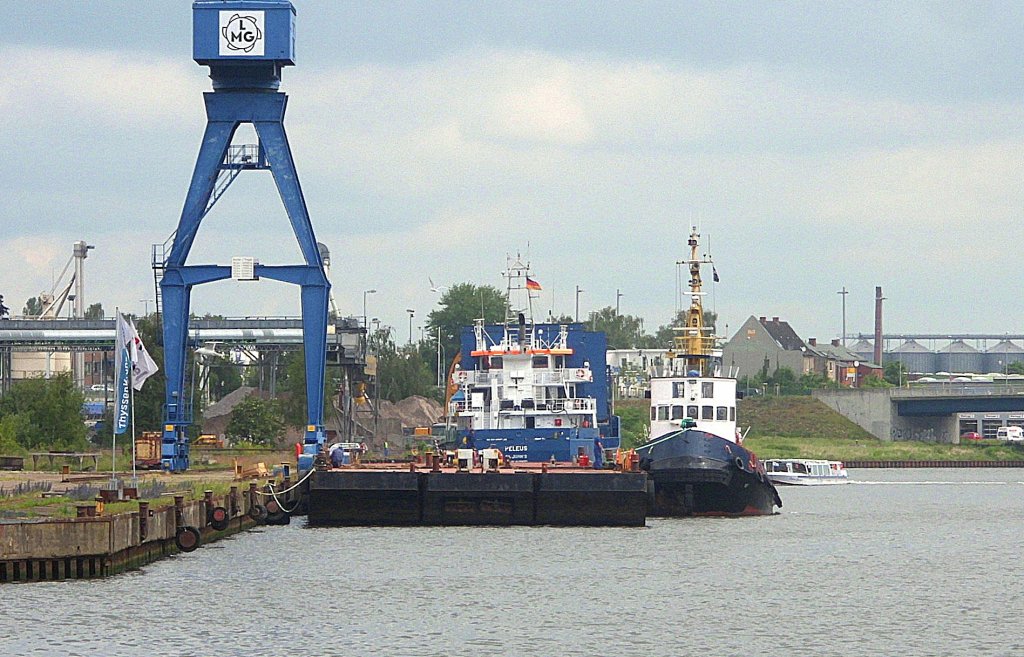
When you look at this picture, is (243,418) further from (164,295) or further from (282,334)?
(164,295)

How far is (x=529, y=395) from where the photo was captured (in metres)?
72.9

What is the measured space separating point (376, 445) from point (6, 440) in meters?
38.2

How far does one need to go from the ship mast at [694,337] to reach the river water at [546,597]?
7.85 m

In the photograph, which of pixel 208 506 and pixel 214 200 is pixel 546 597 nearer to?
pixel 208 506

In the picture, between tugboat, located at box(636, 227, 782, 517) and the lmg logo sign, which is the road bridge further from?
the lmg logo sign

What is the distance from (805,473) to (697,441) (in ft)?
197

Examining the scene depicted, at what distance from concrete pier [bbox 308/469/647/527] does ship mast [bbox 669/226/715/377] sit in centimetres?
1131

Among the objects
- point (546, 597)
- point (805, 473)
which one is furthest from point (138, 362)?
point (805, 473)

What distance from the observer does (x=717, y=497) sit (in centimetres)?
6825

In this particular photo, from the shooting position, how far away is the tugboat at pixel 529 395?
7056cm

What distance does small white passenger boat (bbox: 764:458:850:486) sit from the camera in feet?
401

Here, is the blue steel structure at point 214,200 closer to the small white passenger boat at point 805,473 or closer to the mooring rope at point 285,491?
the mooring rope at point 285,491

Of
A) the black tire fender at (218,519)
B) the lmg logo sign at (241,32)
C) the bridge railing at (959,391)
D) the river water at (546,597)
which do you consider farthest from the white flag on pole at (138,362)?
the bridge railing at (959,391)

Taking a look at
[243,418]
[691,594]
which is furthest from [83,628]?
[243,418]
